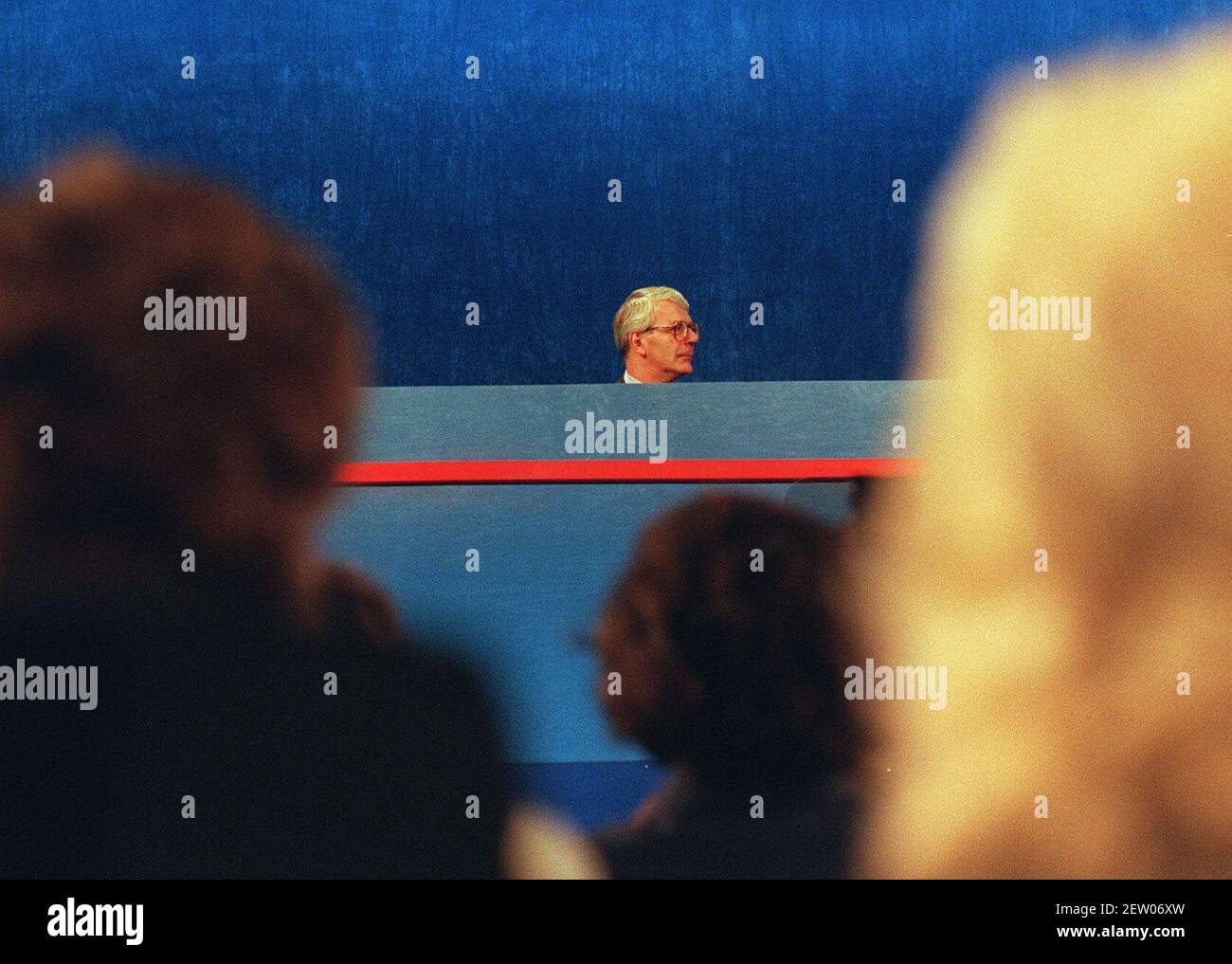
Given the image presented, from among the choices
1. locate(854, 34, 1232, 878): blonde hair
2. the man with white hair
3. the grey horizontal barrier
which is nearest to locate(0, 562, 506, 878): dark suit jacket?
the grey horizontal barrier

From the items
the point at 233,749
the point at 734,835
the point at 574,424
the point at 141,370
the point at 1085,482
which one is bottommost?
the point at 734,835

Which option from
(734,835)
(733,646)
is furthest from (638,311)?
(734,835)

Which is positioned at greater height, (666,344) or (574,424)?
(666,344)

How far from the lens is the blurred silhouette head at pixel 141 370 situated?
10.8 ft

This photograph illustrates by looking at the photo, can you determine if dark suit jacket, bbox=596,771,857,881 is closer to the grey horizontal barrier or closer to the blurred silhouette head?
the grey horizontal barrier

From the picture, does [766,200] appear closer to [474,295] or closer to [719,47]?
[719,47]

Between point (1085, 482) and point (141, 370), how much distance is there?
2.32 meters

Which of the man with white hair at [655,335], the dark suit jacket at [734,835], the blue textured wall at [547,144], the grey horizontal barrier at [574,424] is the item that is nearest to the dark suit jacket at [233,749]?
the dark suit jacket at [734,835]

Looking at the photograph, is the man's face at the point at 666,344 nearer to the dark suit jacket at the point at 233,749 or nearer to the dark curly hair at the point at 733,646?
the dark curly hair at the point at 733,646

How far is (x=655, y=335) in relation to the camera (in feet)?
10.9

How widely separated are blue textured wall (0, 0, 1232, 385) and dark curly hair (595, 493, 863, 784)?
16.3 inches

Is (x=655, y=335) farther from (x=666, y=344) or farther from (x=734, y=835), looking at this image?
(x=734, y=835)

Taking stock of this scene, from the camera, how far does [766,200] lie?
131 inches
